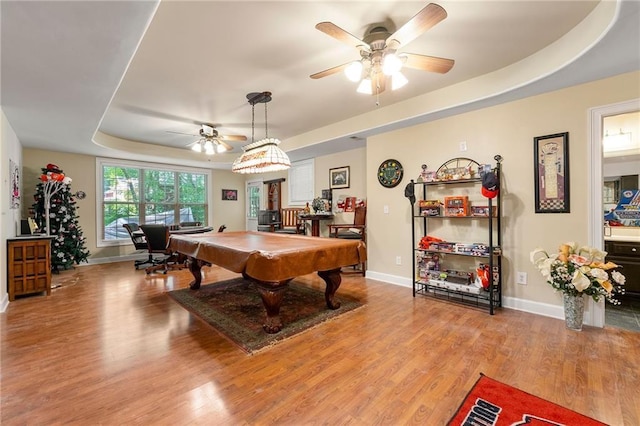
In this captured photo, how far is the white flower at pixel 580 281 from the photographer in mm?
2393

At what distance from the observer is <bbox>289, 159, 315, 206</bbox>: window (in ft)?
20.7

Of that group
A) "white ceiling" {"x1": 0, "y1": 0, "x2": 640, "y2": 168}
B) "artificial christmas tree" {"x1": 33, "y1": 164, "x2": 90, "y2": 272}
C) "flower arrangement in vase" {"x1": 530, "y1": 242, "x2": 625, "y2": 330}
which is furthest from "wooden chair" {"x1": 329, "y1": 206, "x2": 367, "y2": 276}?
"artificial christmas tree" {"x1": 33, "y1": 164, "x2": 90, "y2": 272}

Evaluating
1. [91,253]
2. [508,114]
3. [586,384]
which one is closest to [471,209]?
[508,114]

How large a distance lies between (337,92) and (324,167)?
8.41 ft

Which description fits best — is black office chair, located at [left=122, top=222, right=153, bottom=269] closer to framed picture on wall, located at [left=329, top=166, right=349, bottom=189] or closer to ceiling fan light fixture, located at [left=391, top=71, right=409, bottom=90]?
framed picture on wall, located at [left=329, top=166, right=349, bottom=189]

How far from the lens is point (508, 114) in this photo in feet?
10.3

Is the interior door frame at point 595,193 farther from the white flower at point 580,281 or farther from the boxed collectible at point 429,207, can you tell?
the boxed collectible at point 429,207

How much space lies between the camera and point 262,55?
2617 mm

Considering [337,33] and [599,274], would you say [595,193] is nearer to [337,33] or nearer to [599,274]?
[599,274]

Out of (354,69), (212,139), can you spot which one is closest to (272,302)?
(354,69)

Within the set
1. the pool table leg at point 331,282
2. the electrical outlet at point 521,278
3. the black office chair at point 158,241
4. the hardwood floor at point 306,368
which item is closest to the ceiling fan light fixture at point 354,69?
the pool table leg at point 331,282

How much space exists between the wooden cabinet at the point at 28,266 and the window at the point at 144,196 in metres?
2.63

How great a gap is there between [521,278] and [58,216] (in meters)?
7.28

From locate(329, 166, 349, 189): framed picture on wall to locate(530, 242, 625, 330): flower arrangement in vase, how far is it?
11.2 feet
